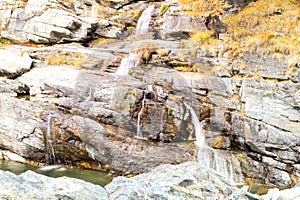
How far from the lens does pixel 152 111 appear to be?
451 inches

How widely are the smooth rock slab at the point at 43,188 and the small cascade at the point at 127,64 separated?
8.06 meters

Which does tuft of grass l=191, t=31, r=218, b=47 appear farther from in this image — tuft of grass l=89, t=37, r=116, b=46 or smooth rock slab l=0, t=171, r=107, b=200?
smooth rock slab l=0, t=171, r=107, b=200

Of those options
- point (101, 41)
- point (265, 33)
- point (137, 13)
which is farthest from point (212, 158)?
point (137, 13)

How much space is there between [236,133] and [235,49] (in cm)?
377

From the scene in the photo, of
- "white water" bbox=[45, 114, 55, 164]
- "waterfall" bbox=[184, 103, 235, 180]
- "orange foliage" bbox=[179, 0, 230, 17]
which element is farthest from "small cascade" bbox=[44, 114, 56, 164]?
"orange foliage" bbox=[179, 0, 230, 17]

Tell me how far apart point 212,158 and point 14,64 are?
9.51 meters

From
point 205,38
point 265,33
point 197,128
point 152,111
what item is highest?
point 265,33

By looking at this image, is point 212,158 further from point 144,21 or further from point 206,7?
point 144,21

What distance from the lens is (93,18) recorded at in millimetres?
17344

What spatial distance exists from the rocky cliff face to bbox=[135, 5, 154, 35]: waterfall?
14.5ft

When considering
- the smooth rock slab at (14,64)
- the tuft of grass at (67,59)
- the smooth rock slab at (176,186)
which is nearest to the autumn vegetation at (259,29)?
the tuft of grass at (67,59)

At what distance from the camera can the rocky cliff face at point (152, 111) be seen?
428 inches

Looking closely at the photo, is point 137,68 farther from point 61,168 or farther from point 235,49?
point 61,168

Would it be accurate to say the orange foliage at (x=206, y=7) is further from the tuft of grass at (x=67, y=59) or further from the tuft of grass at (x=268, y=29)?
the tuft of grass at (x=67, y=59)
